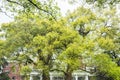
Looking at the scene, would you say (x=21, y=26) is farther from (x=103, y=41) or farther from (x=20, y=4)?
(x=20, y=4)

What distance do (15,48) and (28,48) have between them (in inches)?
46.6

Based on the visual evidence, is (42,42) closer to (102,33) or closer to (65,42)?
(65,42)

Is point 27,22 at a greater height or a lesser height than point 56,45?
greater

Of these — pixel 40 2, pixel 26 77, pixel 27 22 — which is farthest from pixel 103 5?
pixel 26 77

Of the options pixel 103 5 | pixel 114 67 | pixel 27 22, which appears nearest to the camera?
pixel 103 5

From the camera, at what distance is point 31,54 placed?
3275 cm

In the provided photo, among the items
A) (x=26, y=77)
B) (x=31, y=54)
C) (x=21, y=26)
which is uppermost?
(x=21, y=26)

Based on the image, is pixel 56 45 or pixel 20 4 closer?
pixel 20 4

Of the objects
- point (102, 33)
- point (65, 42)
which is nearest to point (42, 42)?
point (65, 42)

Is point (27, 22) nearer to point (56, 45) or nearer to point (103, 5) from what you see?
point (56, 45)

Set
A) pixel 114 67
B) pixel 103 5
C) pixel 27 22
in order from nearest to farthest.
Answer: pixel 103 5 < pixel 27 22 < pixel 114 67

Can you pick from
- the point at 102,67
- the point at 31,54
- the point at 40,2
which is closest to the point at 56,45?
the point at 31,54

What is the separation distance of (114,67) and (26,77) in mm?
8255

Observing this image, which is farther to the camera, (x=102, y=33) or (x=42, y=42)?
(x=102, y=33)
